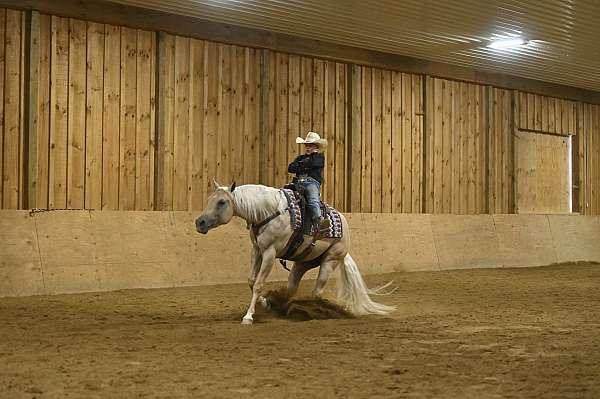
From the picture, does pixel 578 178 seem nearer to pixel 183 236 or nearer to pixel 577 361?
pixel 183 236

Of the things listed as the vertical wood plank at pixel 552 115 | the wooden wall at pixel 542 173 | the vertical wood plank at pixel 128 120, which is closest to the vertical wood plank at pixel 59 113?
the vertical wood plank at pixel 128 120

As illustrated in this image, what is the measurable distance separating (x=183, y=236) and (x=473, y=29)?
6.25 meters

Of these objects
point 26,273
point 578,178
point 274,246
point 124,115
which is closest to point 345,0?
point 124,115

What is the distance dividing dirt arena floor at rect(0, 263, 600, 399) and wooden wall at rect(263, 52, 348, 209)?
4.14 m

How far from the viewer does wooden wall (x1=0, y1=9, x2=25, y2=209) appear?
1097 cm

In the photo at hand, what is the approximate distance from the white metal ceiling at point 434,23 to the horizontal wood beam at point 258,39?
0.17m

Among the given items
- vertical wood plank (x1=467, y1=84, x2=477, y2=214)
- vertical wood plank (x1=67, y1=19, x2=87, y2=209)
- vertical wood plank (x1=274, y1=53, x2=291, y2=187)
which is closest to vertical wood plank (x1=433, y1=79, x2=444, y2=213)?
vertical wood plank (x1=467, y1=84, x2=477, y2=214)

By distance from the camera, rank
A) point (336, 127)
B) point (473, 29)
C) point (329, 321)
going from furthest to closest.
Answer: point (336, 127), point (473, 29), point (329, 321)

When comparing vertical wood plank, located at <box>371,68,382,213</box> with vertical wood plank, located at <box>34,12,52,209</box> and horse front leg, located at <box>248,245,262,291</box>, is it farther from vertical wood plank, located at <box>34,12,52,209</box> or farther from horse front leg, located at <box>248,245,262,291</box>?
horse front leg, located at <box>248,245,262,291</box>

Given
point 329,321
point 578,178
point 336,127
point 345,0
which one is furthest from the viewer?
point 578,178

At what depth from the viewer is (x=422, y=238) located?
15555 mm

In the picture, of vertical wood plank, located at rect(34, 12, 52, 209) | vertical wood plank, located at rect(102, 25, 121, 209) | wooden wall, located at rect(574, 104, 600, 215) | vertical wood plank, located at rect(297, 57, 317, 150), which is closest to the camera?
vertical wood plank, located at rect(34, 12, 52, 209)

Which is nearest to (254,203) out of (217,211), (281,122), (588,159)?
(217,211)

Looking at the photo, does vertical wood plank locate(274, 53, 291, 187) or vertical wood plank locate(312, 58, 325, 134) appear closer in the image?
vertical wood plank locate(274, 53, 291, 187)
